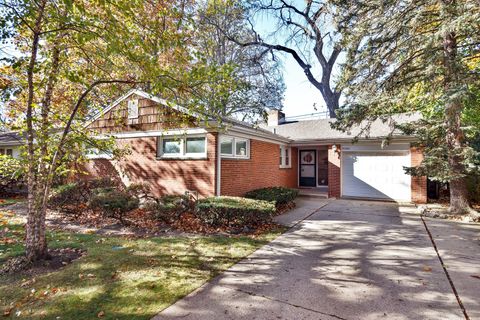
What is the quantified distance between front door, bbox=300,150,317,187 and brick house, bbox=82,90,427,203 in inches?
34.5

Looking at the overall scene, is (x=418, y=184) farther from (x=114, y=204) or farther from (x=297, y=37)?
(x=297, y=37)

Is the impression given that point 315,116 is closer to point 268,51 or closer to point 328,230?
point 268,51

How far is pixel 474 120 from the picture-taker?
10.9 m

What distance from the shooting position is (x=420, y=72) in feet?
31.2

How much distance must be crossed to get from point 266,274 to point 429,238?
4.74 meters

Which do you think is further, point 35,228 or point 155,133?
point 155,133

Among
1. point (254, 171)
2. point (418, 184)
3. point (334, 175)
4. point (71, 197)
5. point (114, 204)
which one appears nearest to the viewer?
point (114, 204)

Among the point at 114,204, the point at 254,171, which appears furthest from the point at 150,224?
the point at 254,171

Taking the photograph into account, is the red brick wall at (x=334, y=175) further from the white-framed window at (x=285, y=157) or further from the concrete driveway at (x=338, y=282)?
the concrete driveway at (x=338, y=282)

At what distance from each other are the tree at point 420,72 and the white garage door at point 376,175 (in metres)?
1.98

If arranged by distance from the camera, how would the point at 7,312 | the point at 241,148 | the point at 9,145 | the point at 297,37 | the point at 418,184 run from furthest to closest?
1. the point at 297,37
2. the point at 9,145
3. the point at 418,184
4. the point at 241,148
5. the point at 7,312

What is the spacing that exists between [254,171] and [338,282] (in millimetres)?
7195

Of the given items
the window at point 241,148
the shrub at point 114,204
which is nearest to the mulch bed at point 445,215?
the window at point 241,148

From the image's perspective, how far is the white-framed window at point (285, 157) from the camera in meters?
14.0
